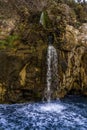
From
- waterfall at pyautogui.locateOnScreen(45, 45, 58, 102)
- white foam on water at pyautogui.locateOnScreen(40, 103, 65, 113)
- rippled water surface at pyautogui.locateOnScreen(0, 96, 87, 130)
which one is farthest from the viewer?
waterfall at pyautogui.locateOnScreen(45, 45, 58, 102)

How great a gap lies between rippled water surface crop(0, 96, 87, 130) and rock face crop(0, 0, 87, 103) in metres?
1.58

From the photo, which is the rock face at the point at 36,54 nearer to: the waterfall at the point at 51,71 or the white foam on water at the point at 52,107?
the waterfall at the point at 51,71

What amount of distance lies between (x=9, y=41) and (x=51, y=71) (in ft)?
14.1

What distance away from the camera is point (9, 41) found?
22.3 meters

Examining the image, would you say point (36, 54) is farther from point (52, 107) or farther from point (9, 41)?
point (52, 107)

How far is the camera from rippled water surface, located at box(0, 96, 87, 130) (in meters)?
16.6

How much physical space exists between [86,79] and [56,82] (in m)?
3.08

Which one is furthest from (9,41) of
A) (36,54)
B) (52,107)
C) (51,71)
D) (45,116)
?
(45,116)

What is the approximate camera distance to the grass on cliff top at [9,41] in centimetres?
2192

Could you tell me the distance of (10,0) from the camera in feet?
89.7

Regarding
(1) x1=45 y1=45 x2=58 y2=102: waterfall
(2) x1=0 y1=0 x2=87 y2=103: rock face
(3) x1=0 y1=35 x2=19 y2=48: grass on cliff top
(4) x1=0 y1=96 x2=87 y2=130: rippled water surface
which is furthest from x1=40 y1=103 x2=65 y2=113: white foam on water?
(3) x1=0 y1=35 x2=19 y2=48: grass on cliff top

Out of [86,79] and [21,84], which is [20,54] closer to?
[21,84]

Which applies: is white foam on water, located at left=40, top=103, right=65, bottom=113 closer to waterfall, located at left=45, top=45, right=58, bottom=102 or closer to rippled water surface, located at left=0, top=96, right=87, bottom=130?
rippled water surface, located at left=0, top=96, right=87, bottom=130

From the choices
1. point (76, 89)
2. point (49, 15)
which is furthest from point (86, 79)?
point (49, 15)
